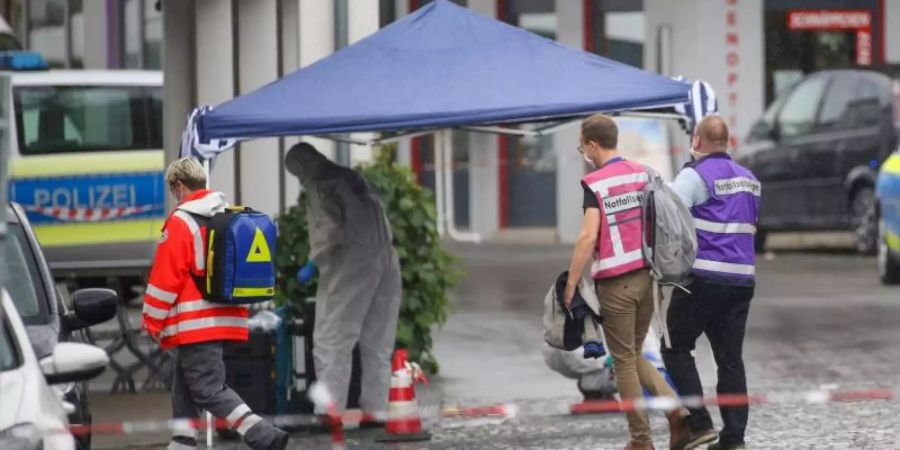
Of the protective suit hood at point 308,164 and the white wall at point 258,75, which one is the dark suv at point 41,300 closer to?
the protective suit hood at point 308,164

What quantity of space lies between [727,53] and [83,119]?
11.8 meters

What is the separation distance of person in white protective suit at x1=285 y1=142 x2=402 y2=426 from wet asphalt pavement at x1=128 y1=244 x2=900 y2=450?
345mm

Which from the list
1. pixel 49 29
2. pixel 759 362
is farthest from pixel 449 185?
pixel 759 362

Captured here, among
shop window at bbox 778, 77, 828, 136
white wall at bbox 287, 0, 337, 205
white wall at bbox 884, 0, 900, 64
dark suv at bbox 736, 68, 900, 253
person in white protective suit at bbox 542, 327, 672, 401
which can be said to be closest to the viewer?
person in white protective suit at bbox 542, 327, 672, 401

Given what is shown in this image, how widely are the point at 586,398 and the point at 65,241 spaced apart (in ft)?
21.8

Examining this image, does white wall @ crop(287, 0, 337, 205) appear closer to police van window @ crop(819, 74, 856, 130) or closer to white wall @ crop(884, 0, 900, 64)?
police van window @ crop(819, 74, 856, 130)

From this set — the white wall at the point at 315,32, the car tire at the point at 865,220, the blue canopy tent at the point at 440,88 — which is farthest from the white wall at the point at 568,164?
the blue canopy tent at the point at 440,88

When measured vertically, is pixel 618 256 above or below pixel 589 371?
above

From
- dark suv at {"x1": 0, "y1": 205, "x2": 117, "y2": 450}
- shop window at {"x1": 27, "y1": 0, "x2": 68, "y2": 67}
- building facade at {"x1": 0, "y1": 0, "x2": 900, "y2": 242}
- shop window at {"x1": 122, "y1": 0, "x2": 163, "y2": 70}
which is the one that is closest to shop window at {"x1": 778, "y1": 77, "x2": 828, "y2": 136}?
building facade at {"x1": 0, "y1": 0, "x2": 900, "y2": 242}

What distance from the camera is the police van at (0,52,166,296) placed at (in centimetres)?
1780

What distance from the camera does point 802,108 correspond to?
2367 cm

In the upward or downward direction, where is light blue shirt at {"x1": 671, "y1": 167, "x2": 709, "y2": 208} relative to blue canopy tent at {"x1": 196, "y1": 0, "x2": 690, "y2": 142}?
downward

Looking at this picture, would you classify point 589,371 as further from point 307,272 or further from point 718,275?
point 718,275

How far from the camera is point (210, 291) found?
9.95 meters
